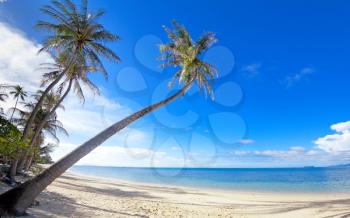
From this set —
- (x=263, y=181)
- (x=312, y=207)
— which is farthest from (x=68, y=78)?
(x=263, y=181)

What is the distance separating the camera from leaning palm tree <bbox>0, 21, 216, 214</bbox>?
8180 millimetres

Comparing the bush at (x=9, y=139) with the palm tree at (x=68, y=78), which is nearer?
the bush at (x=9, y=139)

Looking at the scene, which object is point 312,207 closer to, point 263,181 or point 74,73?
point 74,73

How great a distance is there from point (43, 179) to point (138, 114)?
429cm

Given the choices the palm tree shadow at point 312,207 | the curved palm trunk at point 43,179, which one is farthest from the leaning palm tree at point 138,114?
the palm tree shadow at point 312,207

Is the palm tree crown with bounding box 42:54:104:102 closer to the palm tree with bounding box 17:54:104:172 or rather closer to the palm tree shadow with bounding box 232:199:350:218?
the palm tree with bounding box 17:54:104:172

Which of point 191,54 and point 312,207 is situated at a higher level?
point 191,54

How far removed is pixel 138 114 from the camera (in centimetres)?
1112

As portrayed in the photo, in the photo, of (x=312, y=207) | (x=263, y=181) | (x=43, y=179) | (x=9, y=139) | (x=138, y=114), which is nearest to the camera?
(x=9, y=139)

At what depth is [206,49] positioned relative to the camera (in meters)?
14.5

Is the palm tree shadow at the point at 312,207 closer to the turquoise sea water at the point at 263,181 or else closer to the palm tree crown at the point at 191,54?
the palm tree crown at the point at 191,54

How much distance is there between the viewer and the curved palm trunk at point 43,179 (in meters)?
8.02

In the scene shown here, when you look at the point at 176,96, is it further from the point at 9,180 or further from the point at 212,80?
the point at 9,180

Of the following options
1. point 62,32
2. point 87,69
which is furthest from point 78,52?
point 87,69
